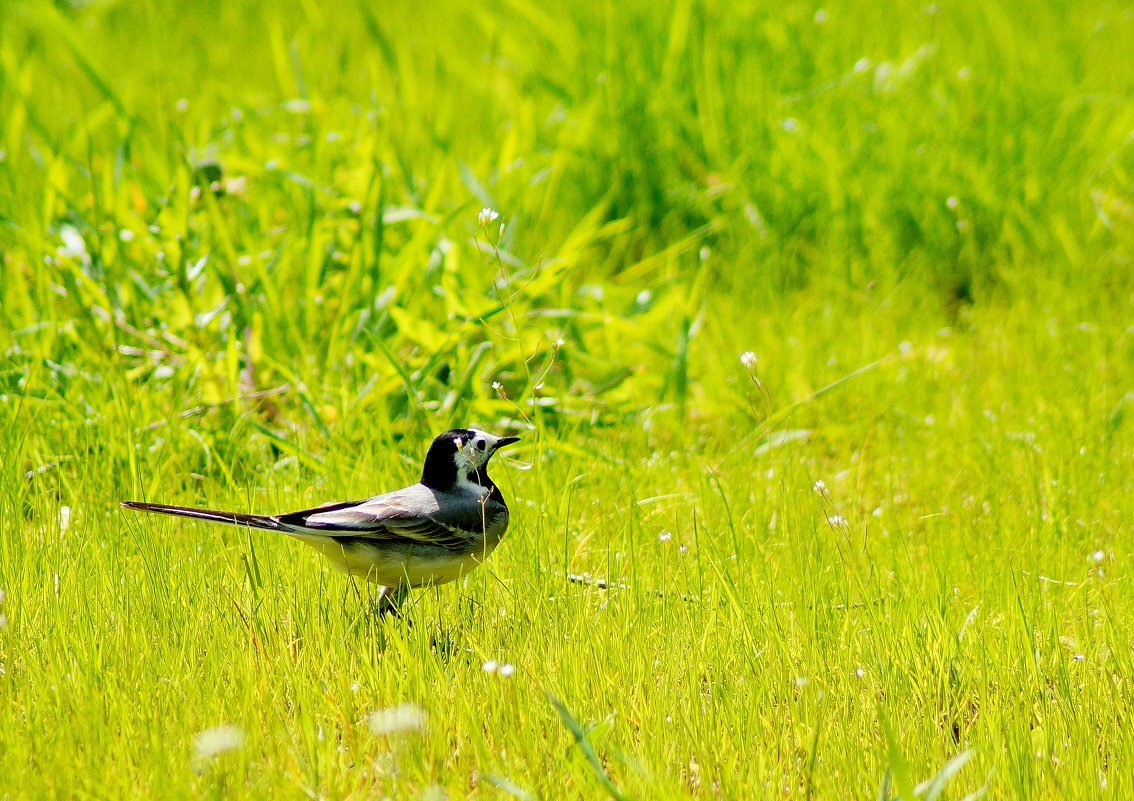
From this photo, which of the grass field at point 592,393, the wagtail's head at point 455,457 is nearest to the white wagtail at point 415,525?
the wagtail's head at point 455,457

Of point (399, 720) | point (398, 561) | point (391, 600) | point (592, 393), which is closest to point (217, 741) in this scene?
point (399, 720)

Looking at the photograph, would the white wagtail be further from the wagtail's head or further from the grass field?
the grass field

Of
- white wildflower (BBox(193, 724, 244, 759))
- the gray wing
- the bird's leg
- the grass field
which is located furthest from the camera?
the bird's leg

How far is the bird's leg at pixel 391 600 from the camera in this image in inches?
153

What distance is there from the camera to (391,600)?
394cm

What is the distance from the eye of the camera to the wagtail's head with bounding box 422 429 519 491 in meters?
3.95

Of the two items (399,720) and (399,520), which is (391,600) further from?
(399,720)

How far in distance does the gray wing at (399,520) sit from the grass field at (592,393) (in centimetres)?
23

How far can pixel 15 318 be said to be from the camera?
548 cm

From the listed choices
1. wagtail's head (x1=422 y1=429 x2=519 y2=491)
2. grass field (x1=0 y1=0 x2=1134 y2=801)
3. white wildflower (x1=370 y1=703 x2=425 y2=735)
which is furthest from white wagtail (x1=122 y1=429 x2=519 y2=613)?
white wildflower (x1=370 y1=703 x2=425 y2=735)

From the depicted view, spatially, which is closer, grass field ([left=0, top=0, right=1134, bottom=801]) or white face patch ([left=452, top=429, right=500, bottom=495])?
grass field ([left=0, top=0, right=1134, bottom=801])

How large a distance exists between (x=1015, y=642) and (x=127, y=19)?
29.0 feet

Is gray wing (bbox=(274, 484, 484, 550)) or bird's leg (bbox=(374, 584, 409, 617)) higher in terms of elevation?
gray wing (bbox=(274, 484, 484, 550))

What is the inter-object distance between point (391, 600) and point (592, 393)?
1.93m
